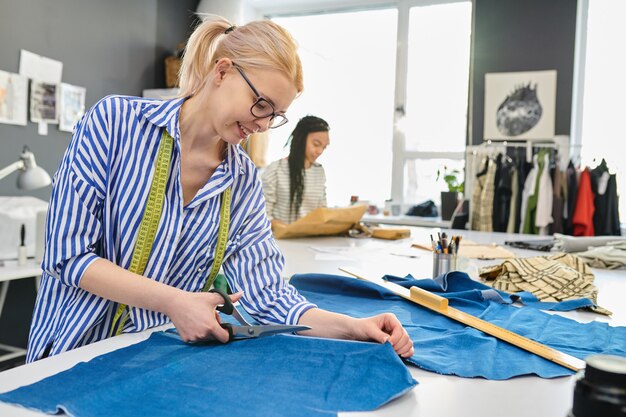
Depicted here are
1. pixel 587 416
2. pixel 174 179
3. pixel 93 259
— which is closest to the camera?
pixel 587 416

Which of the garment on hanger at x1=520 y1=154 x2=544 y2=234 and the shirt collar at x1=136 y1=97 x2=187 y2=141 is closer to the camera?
the shirt collar at x1=136 y1=97 x2=187 y2=141

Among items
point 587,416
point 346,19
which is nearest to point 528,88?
point 346,19

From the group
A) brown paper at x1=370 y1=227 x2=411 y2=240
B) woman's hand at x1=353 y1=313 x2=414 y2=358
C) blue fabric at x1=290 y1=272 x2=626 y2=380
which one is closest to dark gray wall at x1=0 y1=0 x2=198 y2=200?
brown paper at x1=370 y1=227 x2=411 y2=240

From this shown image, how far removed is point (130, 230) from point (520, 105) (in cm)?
500

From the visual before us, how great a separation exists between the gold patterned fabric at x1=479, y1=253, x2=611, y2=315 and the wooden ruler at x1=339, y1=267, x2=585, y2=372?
15.0 inches

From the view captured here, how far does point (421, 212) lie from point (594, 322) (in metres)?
4.41

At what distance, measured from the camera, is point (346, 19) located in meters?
6.27

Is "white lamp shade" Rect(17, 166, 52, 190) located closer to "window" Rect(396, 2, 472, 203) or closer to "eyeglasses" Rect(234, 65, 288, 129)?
"eyeglasses" Rect(234, 65, 288, 129)

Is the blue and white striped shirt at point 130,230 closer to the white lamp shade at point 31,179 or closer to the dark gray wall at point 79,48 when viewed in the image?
the white lamp shade at point 31,179

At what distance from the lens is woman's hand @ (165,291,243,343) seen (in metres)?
0.95

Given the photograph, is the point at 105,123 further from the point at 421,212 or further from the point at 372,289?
the point at 421,212

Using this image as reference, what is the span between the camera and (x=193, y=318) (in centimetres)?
95

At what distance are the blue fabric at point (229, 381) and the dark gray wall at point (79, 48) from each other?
342 cm

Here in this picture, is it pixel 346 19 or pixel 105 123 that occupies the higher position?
pixel 346 19
